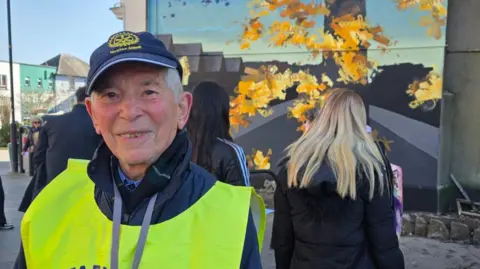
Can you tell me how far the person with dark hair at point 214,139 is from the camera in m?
3.07

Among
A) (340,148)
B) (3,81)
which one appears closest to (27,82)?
(3,81)

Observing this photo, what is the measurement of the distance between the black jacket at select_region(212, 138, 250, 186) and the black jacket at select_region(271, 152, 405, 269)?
683 mm

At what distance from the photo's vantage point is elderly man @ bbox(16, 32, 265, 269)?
1230 millimetres

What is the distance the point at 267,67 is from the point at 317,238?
5542 mm

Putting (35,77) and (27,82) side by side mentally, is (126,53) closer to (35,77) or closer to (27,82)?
(27,82)

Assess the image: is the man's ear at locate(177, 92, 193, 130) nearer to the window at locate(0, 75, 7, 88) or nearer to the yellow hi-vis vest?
the yellow hi-vis vest

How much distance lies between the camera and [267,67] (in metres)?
7.66

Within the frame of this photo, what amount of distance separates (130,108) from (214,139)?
1.90m

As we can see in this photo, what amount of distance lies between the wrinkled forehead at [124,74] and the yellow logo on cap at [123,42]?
0.05m

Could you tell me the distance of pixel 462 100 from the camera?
277 inches

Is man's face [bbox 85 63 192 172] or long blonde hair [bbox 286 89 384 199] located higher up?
man's face [bbox 85 63 192 172]

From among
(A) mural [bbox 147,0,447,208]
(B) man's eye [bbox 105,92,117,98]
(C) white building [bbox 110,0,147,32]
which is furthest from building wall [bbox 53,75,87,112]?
(B) man's eye [bbox 105,92,117,98]

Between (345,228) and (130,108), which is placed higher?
(130,108)

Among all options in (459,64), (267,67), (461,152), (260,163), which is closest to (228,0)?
(267,67)
